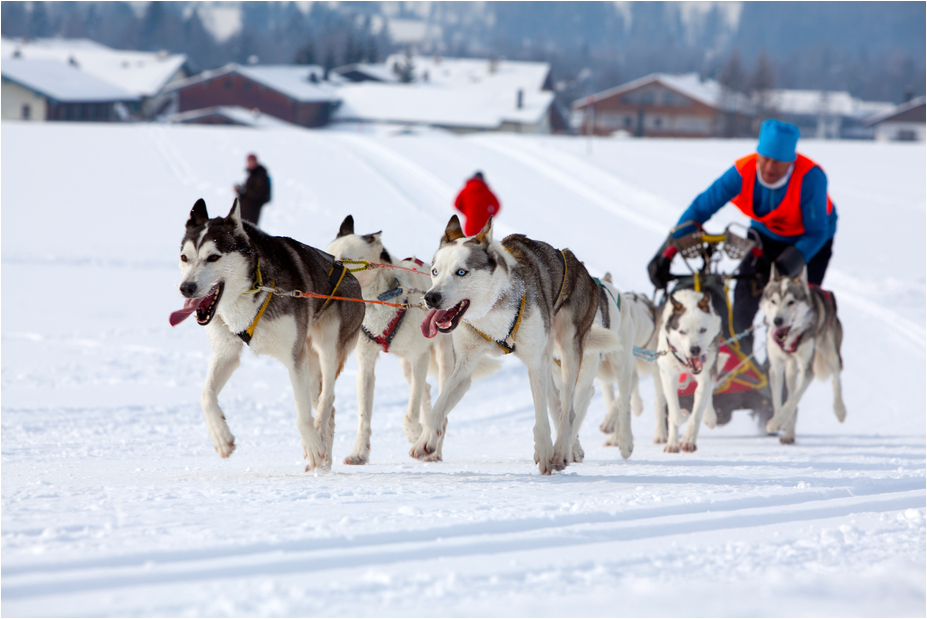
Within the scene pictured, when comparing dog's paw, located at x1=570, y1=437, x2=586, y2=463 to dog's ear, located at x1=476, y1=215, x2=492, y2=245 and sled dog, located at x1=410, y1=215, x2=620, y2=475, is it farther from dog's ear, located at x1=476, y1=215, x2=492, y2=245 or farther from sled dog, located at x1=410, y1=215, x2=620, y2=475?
dog's ear, located at x1=476, y1=215, x2=492, y2=245

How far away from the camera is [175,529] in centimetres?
233

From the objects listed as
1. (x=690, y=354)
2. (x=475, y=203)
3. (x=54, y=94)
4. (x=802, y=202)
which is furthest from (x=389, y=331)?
(x=54, y=94)

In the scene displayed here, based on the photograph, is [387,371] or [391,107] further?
[391,107]

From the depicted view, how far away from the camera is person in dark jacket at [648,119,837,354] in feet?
15.5

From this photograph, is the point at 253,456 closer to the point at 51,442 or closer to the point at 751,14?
the point at 51,442

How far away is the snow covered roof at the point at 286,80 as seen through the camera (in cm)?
4519

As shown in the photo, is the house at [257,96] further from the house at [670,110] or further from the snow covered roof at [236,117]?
the house at [670,110]

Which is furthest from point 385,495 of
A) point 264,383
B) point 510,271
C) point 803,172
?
point 264,383

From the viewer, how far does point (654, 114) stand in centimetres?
5572

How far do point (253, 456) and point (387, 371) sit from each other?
2.71 metres

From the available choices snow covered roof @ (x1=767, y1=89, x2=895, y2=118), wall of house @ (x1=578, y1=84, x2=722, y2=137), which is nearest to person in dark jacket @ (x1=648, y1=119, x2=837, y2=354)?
wall of house @ (x1=578, y1=84, x2=722, y2=137)

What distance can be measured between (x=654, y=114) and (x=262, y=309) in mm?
55549

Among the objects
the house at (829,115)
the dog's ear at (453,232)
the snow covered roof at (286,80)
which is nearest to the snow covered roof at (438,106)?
the snow covered roof at (286,80)

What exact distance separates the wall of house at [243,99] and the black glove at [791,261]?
140 ft
